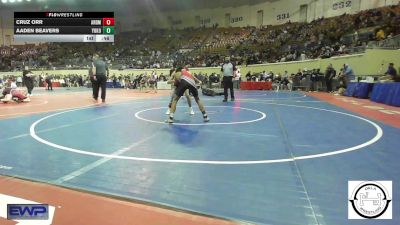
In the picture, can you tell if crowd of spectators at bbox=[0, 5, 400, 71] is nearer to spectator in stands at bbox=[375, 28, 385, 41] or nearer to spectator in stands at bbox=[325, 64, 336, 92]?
spectator in stands at bbox=[375, 28, 385, 41]

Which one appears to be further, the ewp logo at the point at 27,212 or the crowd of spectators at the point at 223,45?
the crowd of spectators at the point at 223,45

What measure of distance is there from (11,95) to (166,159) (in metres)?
12.2

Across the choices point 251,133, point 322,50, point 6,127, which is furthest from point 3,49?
point 251,133

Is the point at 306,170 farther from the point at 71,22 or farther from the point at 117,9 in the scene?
the point at 117,9

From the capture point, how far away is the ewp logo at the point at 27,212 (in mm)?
2979

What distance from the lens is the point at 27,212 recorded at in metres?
3.04

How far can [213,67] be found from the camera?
107 feet
